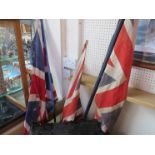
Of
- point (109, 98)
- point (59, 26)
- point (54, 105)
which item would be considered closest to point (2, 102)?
point (54, 105)

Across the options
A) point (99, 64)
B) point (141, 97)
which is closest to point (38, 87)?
point (99, 64)

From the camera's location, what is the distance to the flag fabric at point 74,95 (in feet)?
3.10

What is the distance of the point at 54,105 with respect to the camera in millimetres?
1205

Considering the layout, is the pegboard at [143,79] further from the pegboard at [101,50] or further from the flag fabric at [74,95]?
the flag fabric at [74,95]

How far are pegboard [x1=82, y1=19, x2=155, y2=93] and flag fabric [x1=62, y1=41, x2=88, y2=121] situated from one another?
0.13 m

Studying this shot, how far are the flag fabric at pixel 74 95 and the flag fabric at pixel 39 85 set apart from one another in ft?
0.71

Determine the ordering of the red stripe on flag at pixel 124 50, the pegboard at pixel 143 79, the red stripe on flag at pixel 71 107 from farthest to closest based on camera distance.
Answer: the red stripe on flag at pixel 71 107 < the pegboard at pixel 143 79 < the red stripe on flag at pixel 124 50

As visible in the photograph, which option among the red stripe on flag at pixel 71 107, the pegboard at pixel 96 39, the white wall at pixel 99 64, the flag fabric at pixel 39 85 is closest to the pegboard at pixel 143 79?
the white wall at pixel 99 64

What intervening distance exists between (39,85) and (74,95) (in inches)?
11.5

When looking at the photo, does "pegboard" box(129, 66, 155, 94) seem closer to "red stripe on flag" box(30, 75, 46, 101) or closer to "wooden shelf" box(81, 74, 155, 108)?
"wooden shelf" box(81, 74, 155, 108)

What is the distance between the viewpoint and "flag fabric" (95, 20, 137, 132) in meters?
0.73

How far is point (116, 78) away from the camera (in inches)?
30.6

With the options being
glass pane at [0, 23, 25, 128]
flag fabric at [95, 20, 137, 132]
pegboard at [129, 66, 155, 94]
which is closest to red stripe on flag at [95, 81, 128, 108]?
flag fabric at [95, 20, 137, 132]
